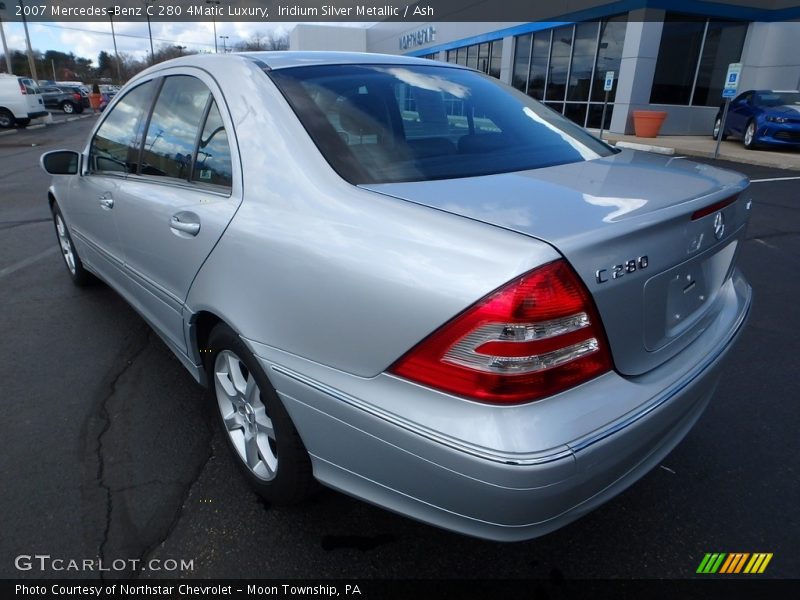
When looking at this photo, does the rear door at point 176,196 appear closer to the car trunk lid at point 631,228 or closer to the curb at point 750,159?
the car trunk lid at point 631,228

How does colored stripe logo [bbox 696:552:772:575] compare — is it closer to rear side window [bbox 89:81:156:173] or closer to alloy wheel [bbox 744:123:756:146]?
rear side window [bbox 89:81:156:173]

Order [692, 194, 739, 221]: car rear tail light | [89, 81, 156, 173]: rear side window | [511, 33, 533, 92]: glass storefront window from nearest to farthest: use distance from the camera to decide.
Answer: [692, 194, 739, 221]: car rear tail light < [89, 81, 156, 173]: rear side window < [511, 33, 533, 92]: glass storefront window

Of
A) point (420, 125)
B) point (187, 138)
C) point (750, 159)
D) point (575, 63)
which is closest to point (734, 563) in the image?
point (420, 125)

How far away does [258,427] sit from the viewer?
208cm

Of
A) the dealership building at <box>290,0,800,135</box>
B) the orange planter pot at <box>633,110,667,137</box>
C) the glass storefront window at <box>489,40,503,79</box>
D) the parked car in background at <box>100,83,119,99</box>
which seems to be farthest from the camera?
the parked car in background at <box>100,83,119,99</box>

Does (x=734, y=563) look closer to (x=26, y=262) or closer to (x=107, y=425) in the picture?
(x=107, y=425)

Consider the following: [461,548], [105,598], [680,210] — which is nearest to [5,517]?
[105,598]

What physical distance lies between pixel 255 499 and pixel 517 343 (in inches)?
55.1

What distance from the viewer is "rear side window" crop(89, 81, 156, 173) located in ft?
9.43

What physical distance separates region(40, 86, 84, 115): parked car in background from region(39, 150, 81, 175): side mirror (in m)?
36.2

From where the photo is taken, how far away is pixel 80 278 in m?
4.36

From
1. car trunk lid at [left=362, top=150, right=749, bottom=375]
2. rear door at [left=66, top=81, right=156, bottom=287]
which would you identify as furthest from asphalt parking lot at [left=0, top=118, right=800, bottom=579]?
car trunk lid at [left=362, top=150, right=749, bottom=375]

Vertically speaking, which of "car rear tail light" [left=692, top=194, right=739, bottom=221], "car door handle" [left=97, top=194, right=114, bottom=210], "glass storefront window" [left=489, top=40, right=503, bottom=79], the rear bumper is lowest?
the rear bumper

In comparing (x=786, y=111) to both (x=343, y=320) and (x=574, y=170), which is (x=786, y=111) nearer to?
(x=574, y=170)
